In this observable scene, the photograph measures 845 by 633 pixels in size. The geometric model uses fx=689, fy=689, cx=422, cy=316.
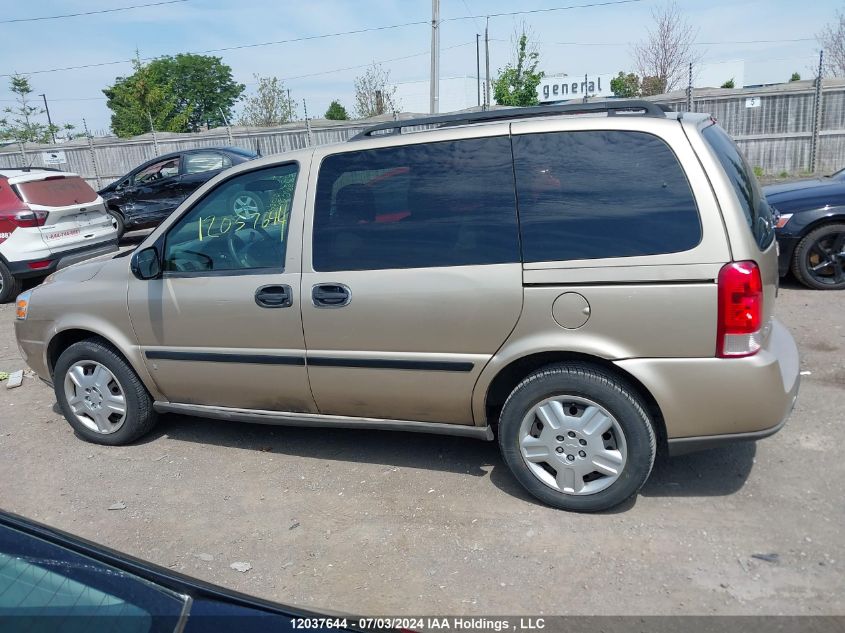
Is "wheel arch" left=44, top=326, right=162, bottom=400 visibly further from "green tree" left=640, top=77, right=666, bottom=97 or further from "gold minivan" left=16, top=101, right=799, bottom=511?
"green tree" left=640, top=77, right=666, bottom=97

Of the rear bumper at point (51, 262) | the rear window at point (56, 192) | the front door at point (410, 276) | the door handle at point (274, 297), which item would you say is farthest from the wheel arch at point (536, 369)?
the rear window at point (56, 192)

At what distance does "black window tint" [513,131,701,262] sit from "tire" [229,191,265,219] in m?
1.54

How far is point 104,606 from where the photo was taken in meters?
1.59

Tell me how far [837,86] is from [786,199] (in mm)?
12469

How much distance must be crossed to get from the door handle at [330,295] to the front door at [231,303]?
13cm

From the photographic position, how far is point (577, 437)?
3.35m

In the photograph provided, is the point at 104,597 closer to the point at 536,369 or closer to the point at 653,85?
the point at 536,369

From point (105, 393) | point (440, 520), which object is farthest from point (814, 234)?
point (105, 393)

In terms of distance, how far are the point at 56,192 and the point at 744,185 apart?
29.8 ft

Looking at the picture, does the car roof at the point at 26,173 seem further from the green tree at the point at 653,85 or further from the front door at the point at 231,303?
the green tree at the point at 653,85

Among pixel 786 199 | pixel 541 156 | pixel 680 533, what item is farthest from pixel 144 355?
pixel 786 199

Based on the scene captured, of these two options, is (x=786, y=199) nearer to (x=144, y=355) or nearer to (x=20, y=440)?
(x=144, y=355)

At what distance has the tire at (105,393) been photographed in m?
4.44

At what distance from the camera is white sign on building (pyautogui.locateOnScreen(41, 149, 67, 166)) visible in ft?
71.8
